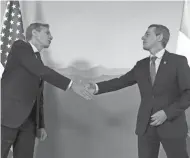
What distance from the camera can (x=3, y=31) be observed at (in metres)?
3.16

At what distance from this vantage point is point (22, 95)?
2301mm

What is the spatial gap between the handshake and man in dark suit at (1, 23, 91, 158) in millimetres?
37

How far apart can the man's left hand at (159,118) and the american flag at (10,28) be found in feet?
5.03

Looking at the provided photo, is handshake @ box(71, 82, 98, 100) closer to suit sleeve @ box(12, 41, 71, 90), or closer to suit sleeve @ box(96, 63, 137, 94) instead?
suit sleeve @ box(96, 63, 137, 94)

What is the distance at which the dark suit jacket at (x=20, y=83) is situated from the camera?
7.48 feet

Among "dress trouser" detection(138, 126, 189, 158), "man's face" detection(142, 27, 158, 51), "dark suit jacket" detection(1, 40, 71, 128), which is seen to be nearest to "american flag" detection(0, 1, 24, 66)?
"dark suit jacket" detection(1, 40, 71, 128)

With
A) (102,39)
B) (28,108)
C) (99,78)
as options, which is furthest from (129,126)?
(28,108)

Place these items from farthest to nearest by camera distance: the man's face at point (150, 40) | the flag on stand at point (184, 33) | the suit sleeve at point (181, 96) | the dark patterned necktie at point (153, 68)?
the flag on stand at point (184, 33), the man's face at point (150, 40), the dark patterned necktie at point (153, 68), the suit sleeve at point (181, 96)

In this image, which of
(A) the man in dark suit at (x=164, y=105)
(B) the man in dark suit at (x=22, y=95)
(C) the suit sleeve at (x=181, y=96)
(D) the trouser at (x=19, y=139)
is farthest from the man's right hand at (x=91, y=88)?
(C) the suit sleeve at (x=181, y=96)

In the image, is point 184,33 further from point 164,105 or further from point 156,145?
point 156,145

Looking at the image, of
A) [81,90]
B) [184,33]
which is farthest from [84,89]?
[184,33]

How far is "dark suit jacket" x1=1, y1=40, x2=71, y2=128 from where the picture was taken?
228 centimetres

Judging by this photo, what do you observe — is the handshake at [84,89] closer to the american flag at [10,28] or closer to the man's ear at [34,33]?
the man's ear at [34,33]

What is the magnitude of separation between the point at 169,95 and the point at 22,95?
98 cm
